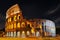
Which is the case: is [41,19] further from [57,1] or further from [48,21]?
[57,1]

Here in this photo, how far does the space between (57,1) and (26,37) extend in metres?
2.41

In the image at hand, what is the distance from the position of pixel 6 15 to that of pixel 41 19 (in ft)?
6.00

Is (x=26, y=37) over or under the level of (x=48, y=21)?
under

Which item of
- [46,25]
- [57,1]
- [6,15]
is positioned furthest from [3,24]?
[57,1]

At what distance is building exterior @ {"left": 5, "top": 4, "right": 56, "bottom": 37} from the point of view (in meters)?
11.6

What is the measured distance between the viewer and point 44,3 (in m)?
11.8

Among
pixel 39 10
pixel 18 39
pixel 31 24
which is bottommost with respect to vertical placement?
pixel 18 39

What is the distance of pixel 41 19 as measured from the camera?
11.6 m

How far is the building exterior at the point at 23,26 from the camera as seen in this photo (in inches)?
456

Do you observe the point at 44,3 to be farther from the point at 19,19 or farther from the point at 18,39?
the point at 18,39

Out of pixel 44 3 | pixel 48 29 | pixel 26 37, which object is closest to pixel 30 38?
pixel 26 37

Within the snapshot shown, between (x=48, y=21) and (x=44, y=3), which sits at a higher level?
(x=44, y=3)

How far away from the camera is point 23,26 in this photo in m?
11.8

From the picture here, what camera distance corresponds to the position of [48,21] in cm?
1172
